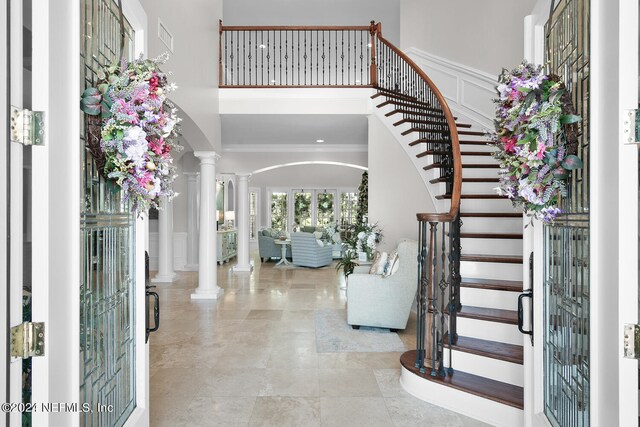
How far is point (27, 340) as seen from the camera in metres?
1.21

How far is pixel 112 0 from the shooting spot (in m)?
1.81

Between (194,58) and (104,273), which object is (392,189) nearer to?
(194,58)

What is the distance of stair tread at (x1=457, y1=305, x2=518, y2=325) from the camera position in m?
2.95

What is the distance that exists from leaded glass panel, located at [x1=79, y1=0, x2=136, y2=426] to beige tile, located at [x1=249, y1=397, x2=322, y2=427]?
2.98 feet

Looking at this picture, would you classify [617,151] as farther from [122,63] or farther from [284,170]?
[284,170]

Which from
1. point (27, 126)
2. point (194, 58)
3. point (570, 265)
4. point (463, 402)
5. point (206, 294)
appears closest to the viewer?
point (27, 126)

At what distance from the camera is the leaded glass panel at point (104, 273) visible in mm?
1573

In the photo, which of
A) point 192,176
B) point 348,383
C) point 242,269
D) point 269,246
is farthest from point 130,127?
point 269,246

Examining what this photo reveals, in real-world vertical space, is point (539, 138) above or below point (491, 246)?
above

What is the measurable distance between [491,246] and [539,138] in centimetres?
252

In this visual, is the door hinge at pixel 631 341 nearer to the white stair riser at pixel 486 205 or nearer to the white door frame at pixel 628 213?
the white door frame at pixel 628 213

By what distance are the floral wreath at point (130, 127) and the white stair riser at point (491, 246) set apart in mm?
3078

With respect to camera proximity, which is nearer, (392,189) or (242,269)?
(392,189)

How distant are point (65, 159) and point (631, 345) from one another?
6.18 feet
